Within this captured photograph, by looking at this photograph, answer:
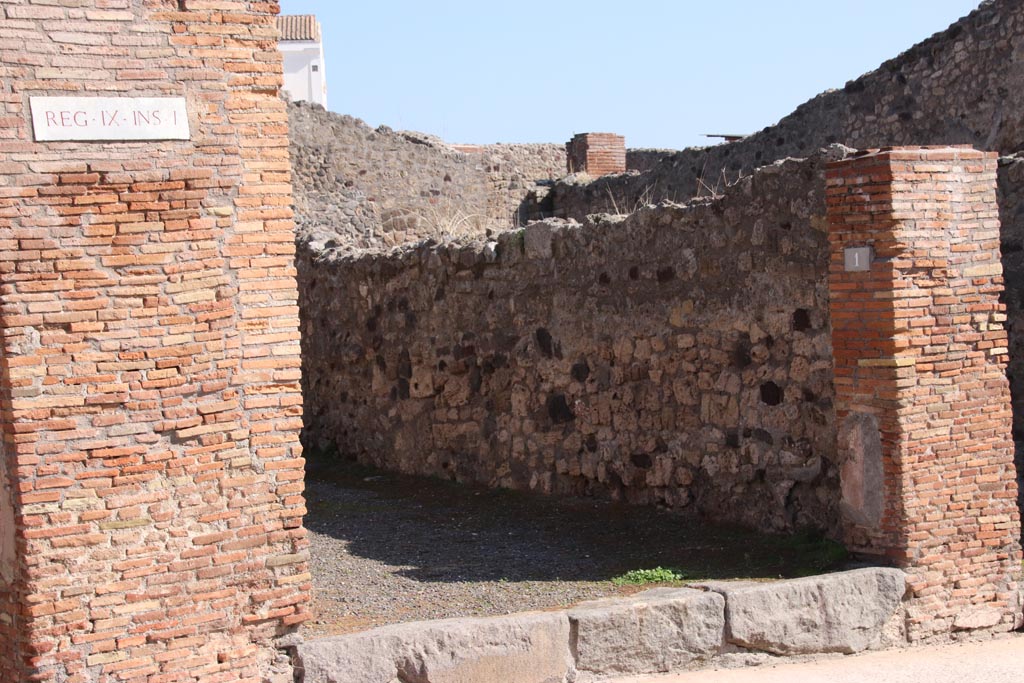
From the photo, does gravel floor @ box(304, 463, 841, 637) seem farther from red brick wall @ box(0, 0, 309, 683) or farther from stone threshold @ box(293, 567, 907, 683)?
red brick wall @ box(0, 0, 309, 683)

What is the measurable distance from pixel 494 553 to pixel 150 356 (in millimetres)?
3252

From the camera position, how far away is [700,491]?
325 inches

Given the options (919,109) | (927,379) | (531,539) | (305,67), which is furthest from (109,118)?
(305,67)

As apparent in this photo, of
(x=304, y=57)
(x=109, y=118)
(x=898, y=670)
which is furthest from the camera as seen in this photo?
(x=304, y=57)

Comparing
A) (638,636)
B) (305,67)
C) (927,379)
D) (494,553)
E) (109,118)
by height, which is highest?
(305,67)

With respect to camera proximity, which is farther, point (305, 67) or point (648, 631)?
point (305, 67)

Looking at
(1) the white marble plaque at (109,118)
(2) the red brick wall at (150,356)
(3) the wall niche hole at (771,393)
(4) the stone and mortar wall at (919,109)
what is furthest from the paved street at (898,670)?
(4) the stone and mortar wall at (919,109)

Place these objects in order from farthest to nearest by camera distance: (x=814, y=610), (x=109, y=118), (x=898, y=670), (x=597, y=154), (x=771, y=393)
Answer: (x=597, y=154) → (x=771, y=393) → (x=814, y=610) → (x=898, y=670) → (x=109, y=118)

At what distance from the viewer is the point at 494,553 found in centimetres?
803

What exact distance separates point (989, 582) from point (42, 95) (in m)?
5.61

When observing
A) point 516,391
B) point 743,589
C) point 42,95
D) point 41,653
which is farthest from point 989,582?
point 42,95

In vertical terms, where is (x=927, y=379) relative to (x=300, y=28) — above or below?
below

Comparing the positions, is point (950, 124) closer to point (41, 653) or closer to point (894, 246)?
point (894, 246)

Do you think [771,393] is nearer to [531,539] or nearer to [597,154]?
[531,539]
